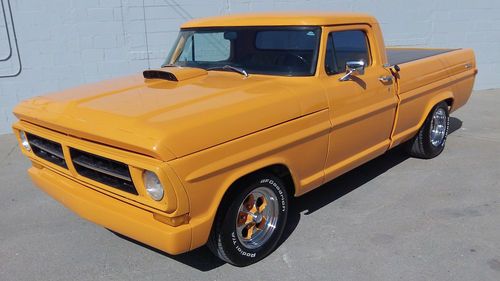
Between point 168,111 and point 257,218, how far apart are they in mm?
1046

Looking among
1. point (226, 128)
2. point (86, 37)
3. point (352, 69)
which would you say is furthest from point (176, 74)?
point (86, 37)

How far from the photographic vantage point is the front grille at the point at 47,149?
3.31 meters

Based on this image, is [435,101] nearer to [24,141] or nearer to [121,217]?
[121,217]

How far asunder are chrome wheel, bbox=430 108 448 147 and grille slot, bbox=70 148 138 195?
3.90m

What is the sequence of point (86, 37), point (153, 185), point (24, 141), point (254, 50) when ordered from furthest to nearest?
point (86, 37), point (254, 50), point (24, 141), point (153, 185)

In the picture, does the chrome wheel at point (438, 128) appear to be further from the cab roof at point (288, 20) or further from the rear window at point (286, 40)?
the rear window at point (286, 40)

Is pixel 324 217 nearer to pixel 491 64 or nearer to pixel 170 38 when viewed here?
pixel 170 38

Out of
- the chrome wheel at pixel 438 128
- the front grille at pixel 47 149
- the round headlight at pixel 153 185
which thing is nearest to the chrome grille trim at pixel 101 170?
the round headlight at pixel 153 185

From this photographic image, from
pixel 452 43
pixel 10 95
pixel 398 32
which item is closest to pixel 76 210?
pixel 10 95

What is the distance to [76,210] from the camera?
317 cm

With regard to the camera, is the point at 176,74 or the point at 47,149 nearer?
the point at 47,149

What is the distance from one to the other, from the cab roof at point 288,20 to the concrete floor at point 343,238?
1.64 metres

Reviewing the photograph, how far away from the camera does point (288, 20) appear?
3947mm

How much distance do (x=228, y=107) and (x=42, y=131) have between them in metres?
1.37
